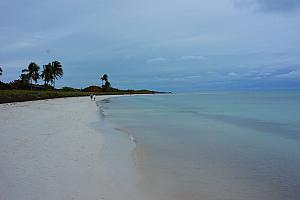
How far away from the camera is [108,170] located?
24.5ft

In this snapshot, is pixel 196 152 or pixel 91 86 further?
pixel 91 86

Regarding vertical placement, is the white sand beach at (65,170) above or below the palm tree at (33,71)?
below

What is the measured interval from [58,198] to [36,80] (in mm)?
88271

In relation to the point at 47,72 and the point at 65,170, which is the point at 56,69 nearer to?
the point at 47,72

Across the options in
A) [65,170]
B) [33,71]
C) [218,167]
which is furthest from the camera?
[33,71]

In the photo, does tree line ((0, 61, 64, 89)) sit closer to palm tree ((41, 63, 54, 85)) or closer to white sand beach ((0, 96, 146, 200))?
palm tree ((41, 63, 54, 85))

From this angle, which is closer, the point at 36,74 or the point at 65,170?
the point at 65,170

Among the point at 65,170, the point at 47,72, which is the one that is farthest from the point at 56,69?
the point at 65,170

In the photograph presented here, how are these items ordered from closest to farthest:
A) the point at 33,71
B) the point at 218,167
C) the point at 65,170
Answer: the point at 65,170, the point at 218,167, the point at 33,71

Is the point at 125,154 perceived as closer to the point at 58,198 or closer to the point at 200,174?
the point at 200,174

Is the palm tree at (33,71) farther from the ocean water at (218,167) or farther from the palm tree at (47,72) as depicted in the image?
the ocean water at (218,167)

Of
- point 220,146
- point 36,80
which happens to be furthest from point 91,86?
point 220,146

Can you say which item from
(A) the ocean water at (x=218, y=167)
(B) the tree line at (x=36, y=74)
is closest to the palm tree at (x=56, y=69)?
(B) the tree line at (x=36, y=74)

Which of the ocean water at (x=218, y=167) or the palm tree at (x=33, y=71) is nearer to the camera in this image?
the ocean water at (x=218, y=167)
